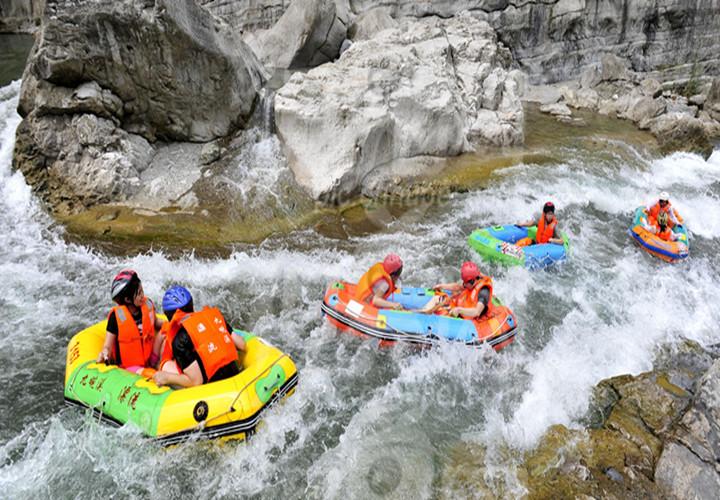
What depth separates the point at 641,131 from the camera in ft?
53.4

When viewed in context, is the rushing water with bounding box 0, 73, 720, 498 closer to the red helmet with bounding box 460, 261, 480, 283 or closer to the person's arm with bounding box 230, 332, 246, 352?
the person's arm with bounding box 230, 332, 246, 352

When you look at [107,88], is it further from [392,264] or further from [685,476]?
[685,476]

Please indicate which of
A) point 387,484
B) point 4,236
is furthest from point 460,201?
point 4,236

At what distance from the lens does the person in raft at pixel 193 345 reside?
468 centimetres

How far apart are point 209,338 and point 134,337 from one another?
0.96 m

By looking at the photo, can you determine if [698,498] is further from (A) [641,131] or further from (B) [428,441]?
(A) [641,131]

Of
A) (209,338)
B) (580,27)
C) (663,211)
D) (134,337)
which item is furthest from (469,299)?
(580,27)

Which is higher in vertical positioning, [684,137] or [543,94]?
[543,94]

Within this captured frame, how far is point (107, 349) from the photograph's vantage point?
507 cm

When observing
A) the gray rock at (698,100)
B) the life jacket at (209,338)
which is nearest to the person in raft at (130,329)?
the life jacket at (209,338)

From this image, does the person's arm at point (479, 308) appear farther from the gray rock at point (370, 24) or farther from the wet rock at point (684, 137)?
the gray rock at point (370, 24)

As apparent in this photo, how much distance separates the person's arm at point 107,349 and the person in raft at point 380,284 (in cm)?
300

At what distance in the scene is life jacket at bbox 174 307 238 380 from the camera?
15.3 ft

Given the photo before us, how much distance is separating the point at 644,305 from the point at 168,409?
714 centimetres
